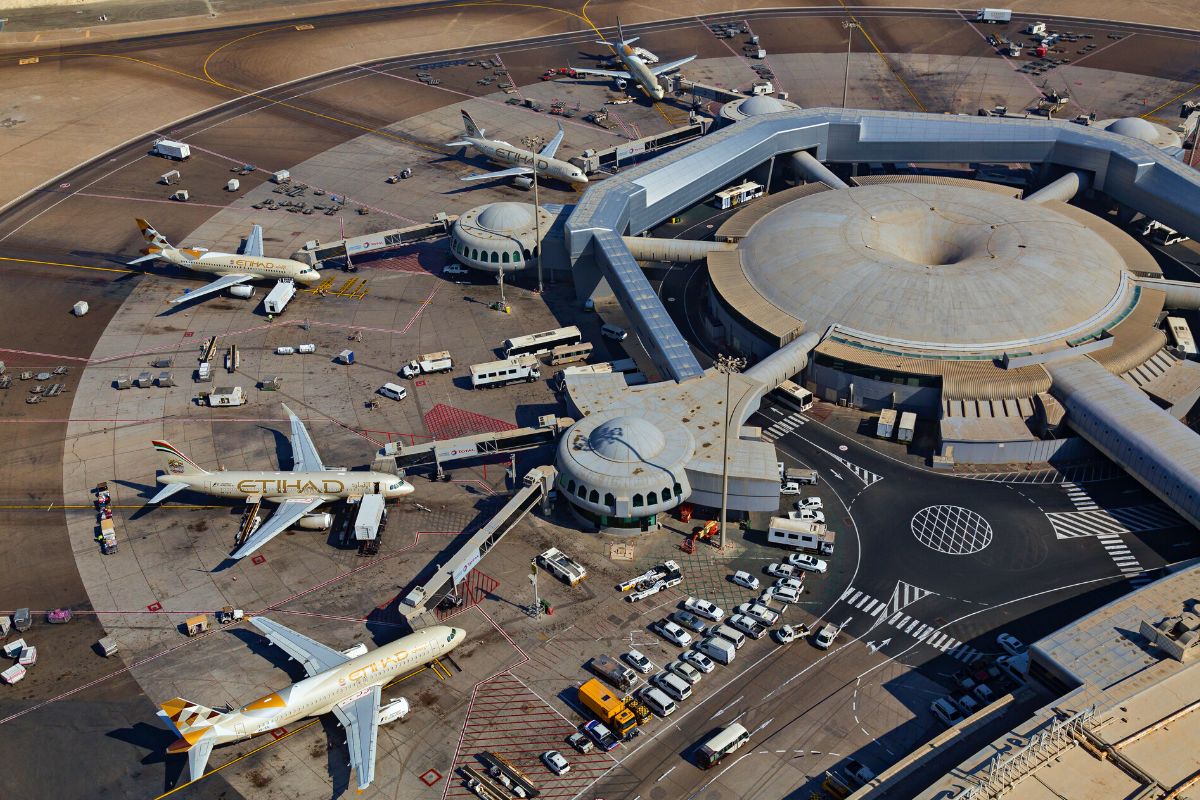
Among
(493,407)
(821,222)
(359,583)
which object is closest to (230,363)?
(493,407)

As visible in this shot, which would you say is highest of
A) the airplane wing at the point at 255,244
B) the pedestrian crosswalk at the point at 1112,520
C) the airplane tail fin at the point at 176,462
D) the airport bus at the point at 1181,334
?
the airplane wing at the point at 255,244

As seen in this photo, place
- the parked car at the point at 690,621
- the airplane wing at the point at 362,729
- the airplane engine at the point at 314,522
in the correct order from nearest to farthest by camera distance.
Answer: the airplane wing at the point at 362,729 → the parked car at the point at 690,621 → the airplane engine at the point at 314,522

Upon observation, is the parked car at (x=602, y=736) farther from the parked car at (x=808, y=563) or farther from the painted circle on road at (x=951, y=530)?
the painted circle on road at (x=951, y=530)

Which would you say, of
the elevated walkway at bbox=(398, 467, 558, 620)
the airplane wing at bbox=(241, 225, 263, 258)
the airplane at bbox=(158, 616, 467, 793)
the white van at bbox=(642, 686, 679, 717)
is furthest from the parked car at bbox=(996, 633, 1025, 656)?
the airplane wing at bbox=(241, 225, 263, 258)

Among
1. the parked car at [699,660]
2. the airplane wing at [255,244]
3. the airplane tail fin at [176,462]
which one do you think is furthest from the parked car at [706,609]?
the airplane wing at [255,244]

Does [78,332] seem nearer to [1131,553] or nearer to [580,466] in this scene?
[580,466]

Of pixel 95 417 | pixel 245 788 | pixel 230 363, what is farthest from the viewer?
pixel 230 363
